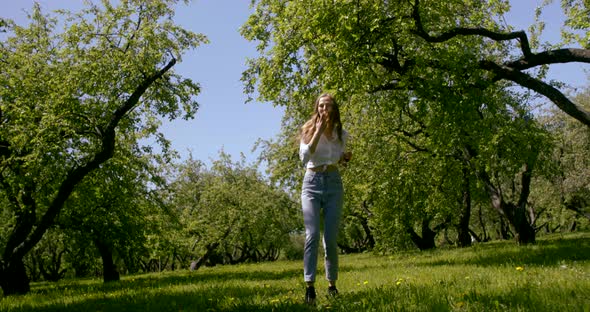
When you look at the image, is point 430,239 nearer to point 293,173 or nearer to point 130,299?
point 293,173

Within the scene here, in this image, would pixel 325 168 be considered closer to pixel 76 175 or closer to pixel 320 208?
pixel 320 208

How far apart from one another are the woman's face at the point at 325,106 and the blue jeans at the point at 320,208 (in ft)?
2.65

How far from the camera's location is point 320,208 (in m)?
6.10

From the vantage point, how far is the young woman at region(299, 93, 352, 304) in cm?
591

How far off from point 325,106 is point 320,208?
137cm

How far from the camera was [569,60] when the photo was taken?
11070mm

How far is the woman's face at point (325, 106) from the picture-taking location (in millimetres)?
6262

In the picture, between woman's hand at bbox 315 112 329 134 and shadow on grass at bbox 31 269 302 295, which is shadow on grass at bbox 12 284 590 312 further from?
shadow on grass at bbox 31 269 302 295

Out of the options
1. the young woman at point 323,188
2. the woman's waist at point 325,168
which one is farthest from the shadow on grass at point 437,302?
the woman's waist at point 325,168

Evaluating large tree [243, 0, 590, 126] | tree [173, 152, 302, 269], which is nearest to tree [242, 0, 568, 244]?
large tree [243, 0, 590, 126]

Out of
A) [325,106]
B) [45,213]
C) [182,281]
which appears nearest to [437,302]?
[325,106]

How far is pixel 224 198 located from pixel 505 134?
31844 millimetres

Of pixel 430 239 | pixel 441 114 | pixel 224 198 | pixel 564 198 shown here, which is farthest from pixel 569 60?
pixel 224 198

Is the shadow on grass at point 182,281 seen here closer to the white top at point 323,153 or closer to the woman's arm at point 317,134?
the white top at point 323,153
